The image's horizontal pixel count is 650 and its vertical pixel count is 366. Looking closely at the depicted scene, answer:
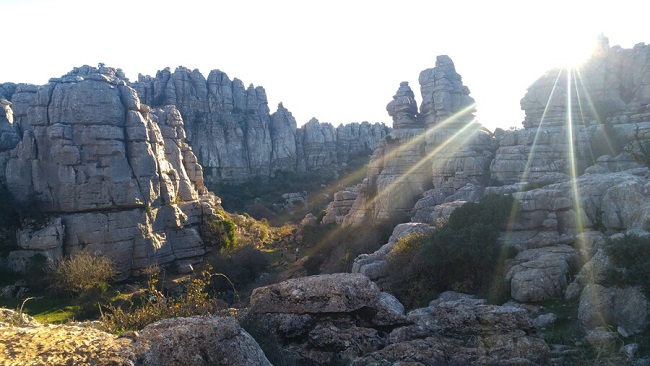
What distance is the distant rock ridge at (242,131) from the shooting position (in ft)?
226

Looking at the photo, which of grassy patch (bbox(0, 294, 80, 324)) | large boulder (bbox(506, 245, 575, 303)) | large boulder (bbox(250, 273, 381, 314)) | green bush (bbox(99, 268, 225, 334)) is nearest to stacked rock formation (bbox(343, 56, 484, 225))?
large boulder (bbox(506, 245, 575, 303))

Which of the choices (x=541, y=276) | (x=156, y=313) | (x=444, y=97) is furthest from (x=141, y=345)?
(x=444, y=97)

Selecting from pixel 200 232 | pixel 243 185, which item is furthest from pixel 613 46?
pixel 243 185

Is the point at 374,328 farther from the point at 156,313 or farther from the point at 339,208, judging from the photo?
the point at 339,208

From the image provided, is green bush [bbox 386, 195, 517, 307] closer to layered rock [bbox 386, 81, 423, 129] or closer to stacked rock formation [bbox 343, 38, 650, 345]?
stacked rock formation [bbox 343, 38, 650, 345]

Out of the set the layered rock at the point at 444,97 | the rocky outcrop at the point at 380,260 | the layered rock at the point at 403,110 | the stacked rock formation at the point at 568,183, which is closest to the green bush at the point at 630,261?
the stacked rock formation at the point at 568,183

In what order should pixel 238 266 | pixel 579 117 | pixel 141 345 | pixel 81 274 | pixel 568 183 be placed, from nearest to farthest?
pixel 141 345, pixel 568 183, pixel 81 274, pixel 238 266, pixel 579 117

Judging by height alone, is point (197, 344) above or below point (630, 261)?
above

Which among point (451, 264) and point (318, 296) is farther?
point (451, 264)

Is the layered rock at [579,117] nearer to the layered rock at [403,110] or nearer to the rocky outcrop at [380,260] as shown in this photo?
the layered rock at [403,110]

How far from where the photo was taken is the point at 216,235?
30.7 m

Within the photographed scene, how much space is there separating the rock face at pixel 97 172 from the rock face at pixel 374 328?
2147cm

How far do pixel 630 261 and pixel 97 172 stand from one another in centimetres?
2601

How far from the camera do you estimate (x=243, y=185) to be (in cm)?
6712
